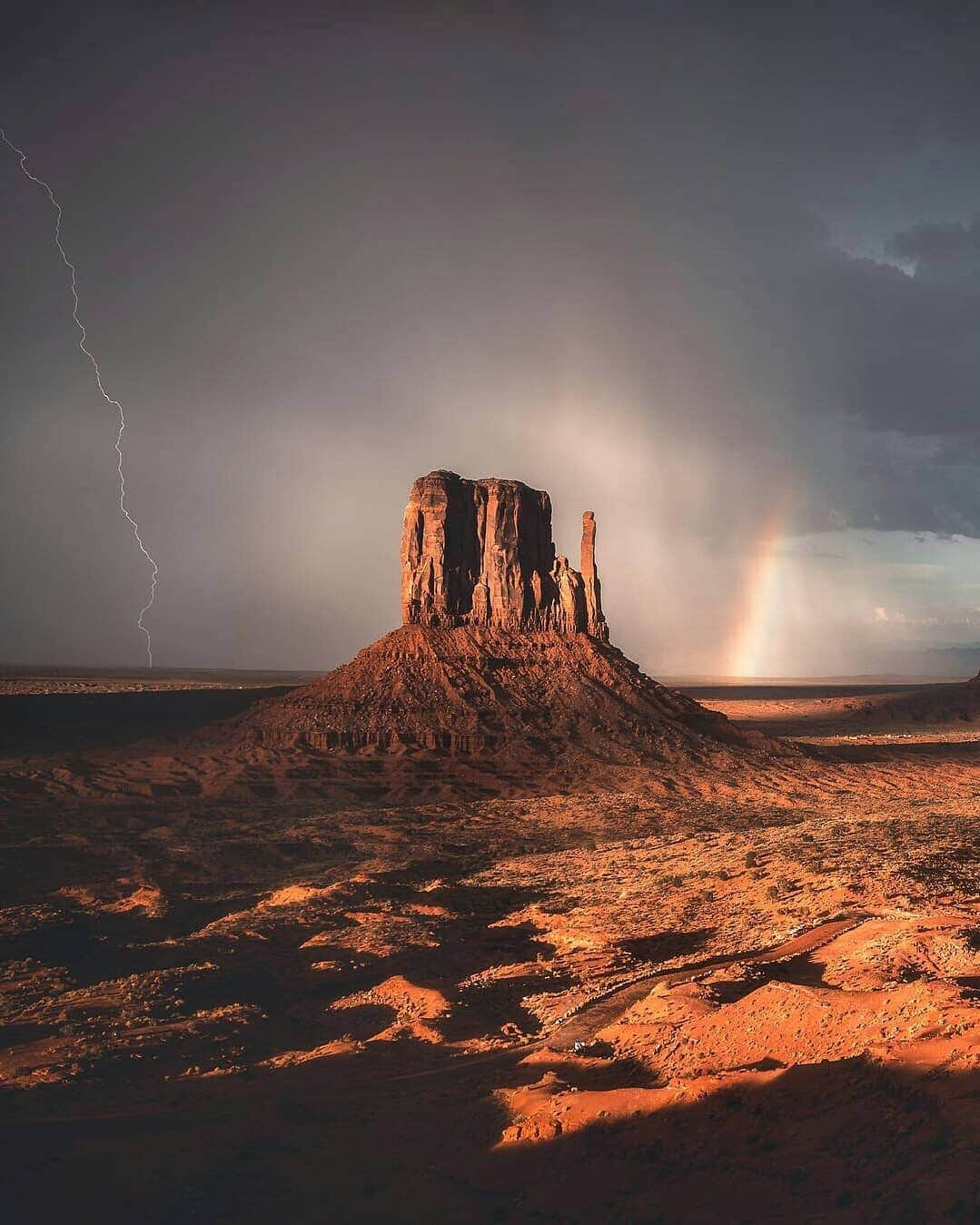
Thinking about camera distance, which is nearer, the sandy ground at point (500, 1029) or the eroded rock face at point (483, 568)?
the sandy ground at point (500, 1029)

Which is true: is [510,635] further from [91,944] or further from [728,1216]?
[728,1216]

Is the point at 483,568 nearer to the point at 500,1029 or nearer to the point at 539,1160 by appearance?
the point at 500,1029

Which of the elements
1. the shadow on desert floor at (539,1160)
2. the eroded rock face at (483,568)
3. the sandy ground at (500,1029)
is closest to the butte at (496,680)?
the eroded rock face at (483,568)

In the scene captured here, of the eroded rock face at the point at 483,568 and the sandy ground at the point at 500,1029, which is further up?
the eroded rock face at the point at 483,568

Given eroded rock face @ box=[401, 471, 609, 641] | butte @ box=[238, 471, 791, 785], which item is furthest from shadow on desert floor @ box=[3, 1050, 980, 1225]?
eroded rock face @ box=[401, 471, 609, 641]

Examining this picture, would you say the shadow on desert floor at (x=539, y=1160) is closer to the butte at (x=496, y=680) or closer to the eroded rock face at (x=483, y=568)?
the butte at (x=496, y=680)

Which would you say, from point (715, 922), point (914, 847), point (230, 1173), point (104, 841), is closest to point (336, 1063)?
point (230, 1173)

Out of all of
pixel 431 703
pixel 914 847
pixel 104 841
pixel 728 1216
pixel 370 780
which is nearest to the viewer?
pixel 728 1216
